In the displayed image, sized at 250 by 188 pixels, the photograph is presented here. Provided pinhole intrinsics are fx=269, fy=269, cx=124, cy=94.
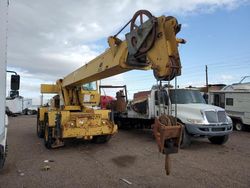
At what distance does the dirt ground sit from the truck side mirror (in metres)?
1.99

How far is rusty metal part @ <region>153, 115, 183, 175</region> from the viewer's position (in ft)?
13.0

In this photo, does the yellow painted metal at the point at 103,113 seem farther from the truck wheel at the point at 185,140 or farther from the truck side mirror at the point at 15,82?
the truck side mirror at the point at 15,82

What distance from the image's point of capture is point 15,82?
5844 millimetres

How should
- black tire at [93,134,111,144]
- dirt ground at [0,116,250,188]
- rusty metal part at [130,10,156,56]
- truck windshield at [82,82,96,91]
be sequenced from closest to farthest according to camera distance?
1. rusty metal part at [130,10,156,56]
2. dirt ground at [0,116,250,188]
3. black tire at [93,134,111,144]
4. truck windshield at [82,82,96,91]

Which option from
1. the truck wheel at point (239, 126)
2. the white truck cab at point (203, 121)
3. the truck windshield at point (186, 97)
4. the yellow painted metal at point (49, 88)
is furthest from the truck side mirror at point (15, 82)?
the truck wheel at point (239, 126)

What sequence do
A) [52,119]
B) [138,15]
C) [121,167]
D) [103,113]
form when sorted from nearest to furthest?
[138,15] → [121,167] → [52,119] → [103,113]

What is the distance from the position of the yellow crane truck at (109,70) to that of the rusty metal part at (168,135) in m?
0.07

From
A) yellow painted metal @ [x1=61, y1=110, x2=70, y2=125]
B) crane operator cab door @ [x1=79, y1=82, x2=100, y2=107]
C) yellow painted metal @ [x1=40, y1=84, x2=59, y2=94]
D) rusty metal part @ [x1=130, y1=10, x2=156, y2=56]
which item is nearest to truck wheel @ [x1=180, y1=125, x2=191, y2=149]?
crane operator cab door @ [x1=79, y1=82, x2=100, y2=107]

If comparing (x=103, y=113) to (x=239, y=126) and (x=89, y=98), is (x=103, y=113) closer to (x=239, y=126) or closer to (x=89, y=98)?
(x=89, y=98)

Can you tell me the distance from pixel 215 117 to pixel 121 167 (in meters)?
4.67

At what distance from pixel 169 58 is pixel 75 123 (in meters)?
5.57

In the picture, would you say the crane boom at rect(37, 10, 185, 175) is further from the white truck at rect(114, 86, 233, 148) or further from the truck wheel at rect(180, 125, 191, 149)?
the truck wheel at rect(180, 125, 191, 149)

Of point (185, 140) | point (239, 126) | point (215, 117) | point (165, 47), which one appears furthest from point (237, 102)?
point (165, 47)

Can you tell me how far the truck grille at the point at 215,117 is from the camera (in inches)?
388
